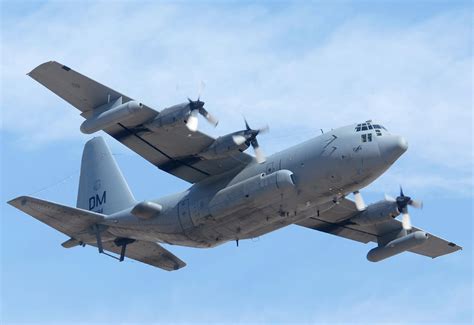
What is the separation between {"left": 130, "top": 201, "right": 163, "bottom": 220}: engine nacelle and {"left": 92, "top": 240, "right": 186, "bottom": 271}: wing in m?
3.44

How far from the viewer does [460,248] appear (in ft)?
185

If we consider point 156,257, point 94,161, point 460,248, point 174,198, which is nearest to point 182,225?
point 174,198

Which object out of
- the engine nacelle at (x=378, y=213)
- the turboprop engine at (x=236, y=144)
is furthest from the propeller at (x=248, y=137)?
the engine nacelle at (x=378, y=213)

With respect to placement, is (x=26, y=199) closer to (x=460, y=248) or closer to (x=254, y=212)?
(x=254, y=212)

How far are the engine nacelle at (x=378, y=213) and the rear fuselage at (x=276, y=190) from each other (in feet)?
16.5

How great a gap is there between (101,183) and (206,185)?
25.3 feet

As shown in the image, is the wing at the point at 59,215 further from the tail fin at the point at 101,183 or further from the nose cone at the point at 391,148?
the nose cone at the point at 391,148

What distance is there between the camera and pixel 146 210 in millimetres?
47938

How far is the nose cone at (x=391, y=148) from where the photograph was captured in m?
44.6

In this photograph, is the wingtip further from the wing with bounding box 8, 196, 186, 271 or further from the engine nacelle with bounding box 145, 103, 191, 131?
the engine nacelle with bounding box 145, 103, 191, 131

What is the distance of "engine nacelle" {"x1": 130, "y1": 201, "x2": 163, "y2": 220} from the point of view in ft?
157

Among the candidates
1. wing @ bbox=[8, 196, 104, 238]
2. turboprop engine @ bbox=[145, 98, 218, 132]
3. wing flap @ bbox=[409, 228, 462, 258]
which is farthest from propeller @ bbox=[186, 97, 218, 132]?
wing flap @ bbox=[409, 228, 462, 258]

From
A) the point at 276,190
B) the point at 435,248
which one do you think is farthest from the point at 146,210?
the point at 435,248

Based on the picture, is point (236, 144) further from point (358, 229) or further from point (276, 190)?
point (358, 229)
